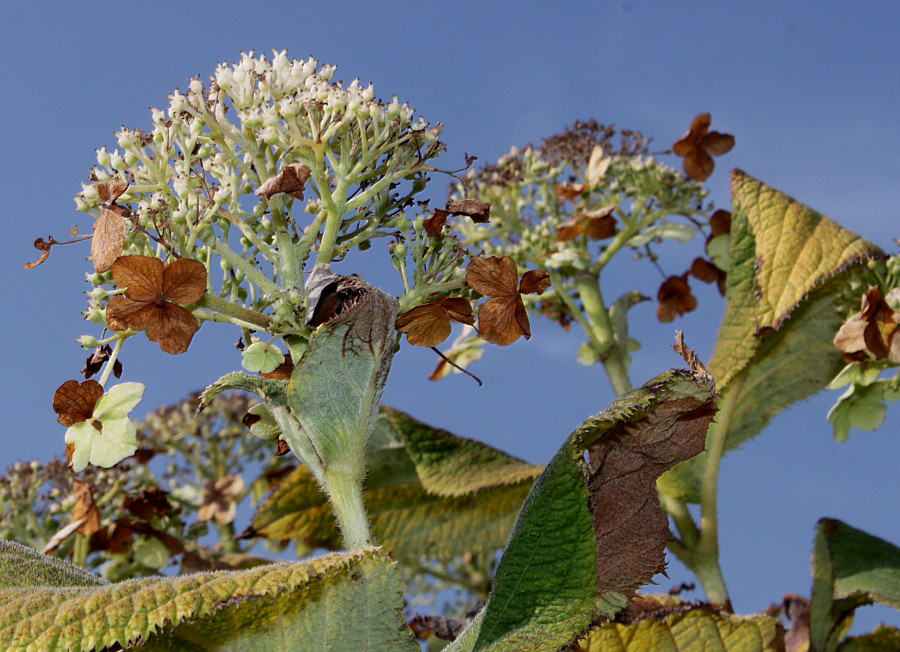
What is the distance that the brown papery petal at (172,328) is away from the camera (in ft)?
4.44

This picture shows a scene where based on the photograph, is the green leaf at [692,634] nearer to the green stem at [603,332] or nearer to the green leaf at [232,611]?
the green leaf at [232,611]

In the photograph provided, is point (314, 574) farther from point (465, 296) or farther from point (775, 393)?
point (775, 393)

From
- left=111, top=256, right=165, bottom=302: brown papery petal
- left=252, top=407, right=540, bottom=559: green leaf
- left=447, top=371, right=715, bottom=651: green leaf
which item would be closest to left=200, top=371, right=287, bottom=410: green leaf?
left=111, top=256, right=165, bottom=302: brown papery petal

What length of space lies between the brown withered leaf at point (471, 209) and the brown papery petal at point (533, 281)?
4.5 inches

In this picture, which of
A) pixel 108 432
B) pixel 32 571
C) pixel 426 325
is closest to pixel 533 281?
pixel 426 325

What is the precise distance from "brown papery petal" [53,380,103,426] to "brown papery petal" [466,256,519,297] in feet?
1.92

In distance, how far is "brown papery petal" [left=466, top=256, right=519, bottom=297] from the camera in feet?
4.72

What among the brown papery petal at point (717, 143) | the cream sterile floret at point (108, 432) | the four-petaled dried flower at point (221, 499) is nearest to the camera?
the cream sterile floret at point (108, 432)

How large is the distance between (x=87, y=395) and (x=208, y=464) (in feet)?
10.6

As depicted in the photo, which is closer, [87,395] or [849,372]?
[87,395]

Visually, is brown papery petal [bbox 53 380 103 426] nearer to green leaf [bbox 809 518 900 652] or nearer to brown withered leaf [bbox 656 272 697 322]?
green leaf [bbox 809 518 900 652]

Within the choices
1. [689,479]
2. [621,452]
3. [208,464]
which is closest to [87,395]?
[621,452]

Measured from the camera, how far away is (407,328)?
4.74 ft

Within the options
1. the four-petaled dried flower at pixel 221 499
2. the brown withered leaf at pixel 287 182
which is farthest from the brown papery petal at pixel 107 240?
the four-petaled dried flower at pixel 221 499
